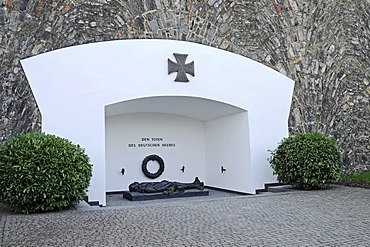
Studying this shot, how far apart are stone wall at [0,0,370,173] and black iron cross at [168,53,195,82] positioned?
626 millimetres

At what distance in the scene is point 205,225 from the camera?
223 inches

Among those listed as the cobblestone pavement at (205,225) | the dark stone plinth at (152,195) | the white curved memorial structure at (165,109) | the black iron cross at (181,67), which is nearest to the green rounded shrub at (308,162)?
the white curved memorial structure at (165,109)

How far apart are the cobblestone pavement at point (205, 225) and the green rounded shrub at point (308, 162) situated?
1226mm

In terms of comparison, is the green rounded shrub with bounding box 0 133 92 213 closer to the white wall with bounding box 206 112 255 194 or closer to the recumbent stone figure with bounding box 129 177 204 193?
the recumbent stone figure with bounding box 129 177 204 193

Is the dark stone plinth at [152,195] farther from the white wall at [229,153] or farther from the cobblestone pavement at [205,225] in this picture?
the cobblestone pavement at [205,225]

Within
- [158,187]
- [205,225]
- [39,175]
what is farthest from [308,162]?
[39,175]

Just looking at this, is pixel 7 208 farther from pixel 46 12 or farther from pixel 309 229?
pixel 309 229

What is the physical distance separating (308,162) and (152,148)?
4.44 meters

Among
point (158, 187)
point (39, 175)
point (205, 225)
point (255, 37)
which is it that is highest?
point (255, 37)

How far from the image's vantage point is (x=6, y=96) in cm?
811

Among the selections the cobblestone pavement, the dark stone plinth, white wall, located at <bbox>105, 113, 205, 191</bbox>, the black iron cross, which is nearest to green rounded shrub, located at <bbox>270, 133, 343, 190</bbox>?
the cobblestone pavement

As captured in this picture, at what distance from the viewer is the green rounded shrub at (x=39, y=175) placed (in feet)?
21.6

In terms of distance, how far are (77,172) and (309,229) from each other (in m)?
4.09

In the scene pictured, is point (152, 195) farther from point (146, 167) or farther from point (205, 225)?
point (205, 225)
